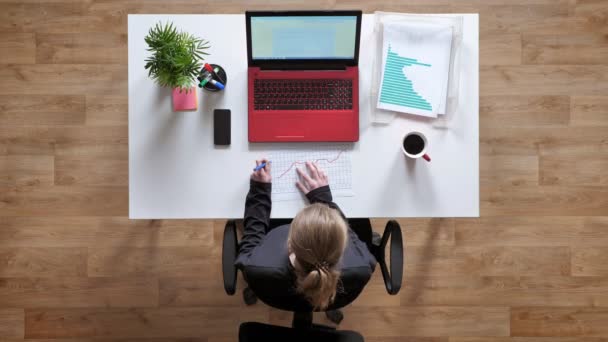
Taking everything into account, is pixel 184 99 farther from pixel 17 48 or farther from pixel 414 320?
pixel 414 320

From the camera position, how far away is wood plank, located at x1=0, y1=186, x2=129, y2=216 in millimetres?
2027

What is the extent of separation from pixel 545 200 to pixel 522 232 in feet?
0.61

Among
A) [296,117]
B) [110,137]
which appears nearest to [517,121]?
[296,117]

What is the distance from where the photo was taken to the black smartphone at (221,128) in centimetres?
147

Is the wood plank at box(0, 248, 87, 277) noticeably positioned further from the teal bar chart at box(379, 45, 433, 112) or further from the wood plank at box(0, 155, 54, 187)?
the teal bar chart at box(379, 45, 433, 112)

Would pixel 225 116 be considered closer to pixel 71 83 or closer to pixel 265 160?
pixel 265 160

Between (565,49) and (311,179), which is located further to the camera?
(565,49)

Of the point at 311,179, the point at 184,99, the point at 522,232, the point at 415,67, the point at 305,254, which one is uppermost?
the point at 415,67

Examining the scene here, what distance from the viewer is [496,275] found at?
2.02 metres

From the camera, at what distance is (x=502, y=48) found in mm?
2025

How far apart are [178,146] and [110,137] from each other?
2.39ft

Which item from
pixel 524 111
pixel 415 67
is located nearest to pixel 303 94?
pixel 415 67

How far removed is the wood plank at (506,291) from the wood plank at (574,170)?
0.45m

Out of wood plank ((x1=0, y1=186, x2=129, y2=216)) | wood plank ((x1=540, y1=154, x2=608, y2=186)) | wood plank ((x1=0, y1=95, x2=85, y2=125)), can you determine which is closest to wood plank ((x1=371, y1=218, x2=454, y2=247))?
wood plank ((x1=540, y1=154, x2=608, y2=186))
